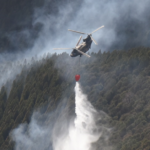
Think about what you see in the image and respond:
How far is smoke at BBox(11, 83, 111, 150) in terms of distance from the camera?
146100 mm

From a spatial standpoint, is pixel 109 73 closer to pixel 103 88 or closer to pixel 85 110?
pixel 103 88

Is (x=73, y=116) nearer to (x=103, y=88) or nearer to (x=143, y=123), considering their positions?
(x=103, y=88)

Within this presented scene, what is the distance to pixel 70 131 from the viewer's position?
529 feet

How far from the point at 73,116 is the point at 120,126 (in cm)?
2933

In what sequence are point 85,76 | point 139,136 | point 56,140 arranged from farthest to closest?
point 85,76 → point 56,140 → point 139,136

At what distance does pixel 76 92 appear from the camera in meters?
186

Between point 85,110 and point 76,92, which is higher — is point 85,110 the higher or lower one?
the lower one

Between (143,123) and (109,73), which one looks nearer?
(143,123)

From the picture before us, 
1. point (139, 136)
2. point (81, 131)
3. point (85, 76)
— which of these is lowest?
point (139, 136)

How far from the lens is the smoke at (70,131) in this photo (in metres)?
146

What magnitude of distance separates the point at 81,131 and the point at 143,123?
28.8m

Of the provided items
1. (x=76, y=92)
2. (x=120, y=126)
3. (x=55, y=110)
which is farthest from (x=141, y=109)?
(x=55, y=110)

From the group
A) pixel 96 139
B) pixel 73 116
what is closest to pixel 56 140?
pixel 73 116

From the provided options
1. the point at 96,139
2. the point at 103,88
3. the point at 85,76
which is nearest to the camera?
the point at 96,139
